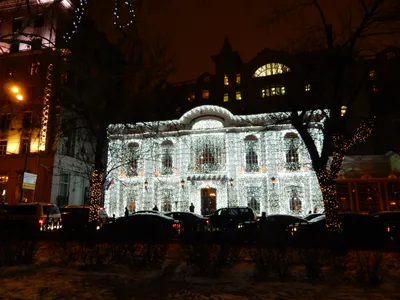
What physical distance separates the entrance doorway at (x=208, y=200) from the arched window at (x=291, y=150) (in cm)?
760

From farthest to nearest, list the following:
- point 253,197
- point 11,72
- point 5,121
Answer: point 11,72 → point 5,121 → point 253,197

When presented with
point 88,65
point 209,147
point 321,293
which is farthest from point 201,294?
point 209,147

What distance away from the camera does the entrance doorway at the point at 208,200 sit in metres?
31.5

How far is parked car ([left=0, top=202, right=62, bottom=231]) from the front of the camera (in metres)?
17.0

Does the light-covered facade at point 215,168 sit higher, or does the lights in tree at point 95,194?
the light-covered facade at point 215,168

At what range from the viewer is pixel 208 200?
31781 mm

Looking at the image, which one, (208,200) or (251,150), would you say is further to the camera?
(251,150)

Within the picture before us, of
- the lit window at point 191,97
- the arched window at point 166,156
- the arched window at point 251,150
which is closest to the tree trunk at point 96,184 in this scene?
the arched window at point 166,156

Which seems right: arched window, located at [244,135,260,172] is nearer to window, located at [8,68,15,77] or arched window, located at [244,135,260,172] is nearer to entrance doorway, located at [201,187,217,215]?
entrance doorway, located at [201,187,217,215]

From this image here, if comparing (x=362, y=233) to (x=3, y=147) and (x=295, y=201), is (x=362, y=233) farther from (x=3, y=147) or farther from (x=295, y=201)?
(x=3, y=147)

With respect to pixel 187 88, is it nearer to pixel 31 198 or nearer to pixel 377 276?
pixel 31 198

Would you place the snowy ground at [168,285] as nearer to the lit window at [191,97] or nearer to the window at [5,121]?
the window at [5,121]

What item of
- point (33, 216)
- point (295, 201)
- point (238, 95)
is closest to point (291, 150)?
point (295, 201)

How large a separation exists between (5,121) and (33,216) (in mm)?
21999
